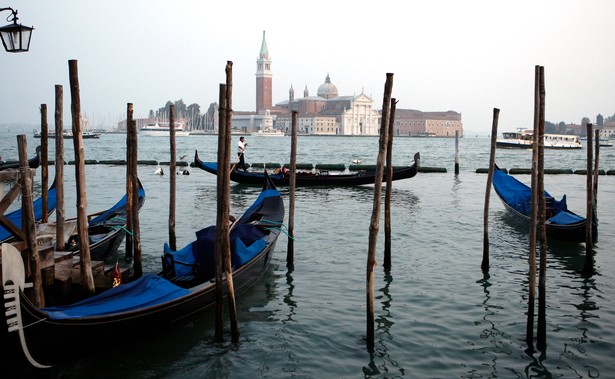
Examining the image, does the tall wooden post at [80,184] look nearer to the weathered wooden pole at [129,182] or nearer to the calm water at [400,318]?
the calm water at [400,318]

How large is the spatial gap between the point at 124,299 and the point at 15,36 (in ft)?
5.63

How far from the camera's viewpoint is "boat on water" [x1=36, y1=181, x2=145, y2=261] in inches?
221

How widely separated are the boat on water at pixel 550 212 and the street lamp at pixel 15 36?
593cm

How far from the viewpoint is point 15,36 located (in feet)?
12.4

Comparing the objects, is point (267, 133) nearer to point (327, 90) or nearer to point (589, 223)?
point (327, 90)

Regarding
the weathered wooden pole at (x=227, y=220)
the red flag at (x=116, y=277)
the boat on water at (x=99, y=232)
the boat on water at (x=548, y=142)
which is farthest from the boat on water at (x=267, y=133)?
the weathered wooden pole at (x=227, y=220)


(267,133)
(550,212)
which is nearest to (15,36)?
(550,212)

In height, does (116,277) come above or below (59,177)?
below

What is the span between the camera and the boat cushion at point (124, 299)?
3.55 meters

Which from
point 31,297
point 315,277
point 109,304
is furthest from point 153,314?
point 315,277

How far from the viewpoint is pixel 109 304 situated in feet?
12.3

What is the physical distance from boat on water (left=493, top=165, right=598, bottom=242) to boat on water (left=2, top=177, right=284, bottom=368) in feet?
12.5

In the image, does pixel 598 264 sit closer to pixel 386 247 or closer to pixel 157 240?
pixel 386 247

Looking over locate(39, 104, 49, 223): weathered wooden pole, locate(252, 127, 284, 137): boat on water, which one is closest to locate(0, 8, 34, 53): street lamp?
locate(39, 104, 49, 223): weathered wooden pole
